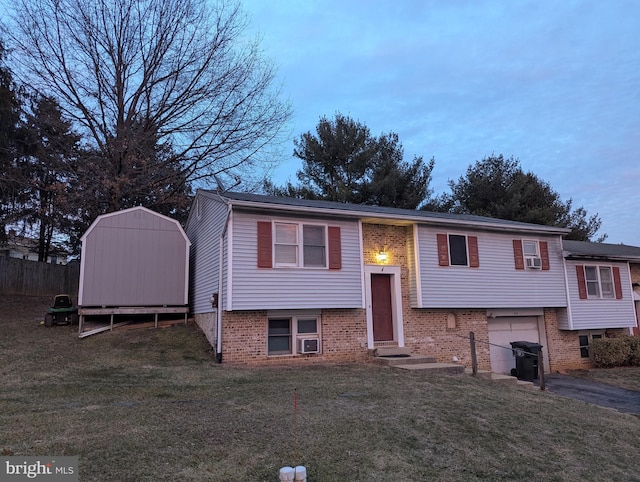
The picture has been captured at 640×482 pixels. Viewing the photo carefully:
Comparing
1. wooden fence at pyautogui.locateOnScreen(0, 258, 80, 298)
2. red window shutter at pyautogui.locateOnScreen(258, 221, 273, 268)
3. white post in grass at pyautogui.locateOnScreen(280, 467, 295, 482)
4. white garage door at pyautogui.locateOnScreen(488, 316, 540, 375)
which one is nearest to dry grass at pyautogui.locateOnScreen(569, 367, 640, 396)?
white garage door at pyautogui.locateOnScreen(488, 316, 540, 375)

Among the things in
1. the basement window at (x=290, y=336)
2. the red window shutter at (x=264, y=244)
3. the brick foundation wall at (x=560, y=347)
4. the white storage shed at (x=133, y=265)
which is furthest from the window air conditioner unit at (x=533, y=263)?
the white storage shed at (x=133, y=265)

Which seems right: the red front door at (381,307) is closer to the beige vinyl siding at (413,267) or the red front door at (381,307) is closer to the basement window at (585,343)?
the beige vinyl siding at (413,267)

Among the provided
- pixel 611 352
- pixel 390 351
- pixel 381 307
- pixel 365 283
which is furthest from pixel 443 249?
pixel 611 352

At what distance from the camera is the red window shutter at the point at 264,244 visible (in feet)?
36.6

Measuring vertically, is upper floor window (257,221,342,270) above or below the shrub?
above

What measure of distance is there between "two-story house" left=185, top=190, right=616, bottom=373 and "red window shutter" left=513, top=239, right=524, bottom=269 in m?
0.03

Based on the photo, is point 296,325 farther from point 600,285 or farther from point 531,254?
point 600,285

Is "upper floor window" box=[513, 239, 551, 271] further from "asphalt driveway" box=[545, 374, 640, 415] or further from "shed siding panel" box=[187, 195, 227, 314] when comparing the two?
"shed siding panel" box=[187, 195, 227, 314]

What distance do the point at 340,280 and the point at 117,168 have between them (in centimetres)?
1102

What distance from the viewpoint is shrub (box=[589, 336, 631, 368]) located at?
15656mm

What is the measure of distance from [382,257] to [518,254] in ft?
16.6

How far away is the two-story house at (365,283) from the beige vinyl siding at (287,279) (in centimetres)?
3

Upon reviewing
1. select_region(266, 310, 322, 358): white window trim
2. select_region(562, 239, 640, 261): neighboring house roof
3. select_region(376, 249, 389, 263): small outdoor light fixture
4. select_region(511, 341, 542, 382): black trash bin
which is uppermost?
select_region(562, 239, 640, 261): neighboring house roof

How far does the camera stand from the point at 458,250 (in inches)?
549
